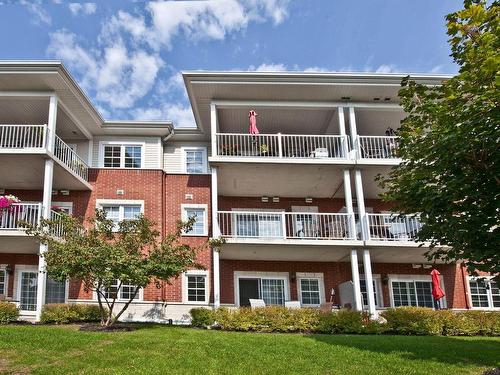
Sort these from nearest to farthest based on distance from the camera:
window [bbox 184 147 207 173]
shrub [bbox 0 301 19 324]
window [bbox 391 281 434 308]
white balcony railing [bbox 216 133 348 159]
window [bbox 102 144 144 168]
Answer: shrub [bbox 0 301 19 324] < white balcony railing [bbox 216 133 348 159] < window [bbox 391 281 434 308] < window [bbox 102 144 144 168] < window [bbox 184 147 207 173]

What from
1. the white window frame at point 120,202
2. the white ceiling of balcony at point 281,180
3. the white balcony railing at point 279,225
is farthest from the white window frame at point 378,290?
the white window frame at point 120,202

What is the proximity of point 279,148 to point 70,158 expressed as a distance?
8.06 metres

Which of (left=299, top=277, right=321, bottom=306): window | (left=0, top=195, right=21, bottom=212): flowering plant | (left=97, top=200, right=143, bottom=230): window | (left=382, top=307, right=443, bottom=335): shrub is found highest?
(left=97, top=200, right=143, bottom=230): window

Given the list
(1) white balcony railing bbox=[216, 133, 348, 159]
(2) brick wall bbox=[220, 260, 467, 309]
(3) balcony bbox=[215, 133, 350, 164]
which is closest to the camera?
(3) balcony bbox=[215, 133, 350, 164]

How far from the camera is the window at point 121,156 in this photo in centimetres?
2000

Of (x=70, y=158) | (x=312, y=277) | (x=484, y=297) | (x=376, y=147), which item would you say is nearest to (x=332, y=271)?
(x=312, y=277)

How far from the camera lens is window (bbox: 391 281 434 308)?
19297 millimetres

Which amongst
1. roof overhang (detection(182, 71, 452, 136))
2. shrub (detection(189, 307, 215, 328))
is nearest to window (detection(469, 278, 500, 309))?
roof overhang (detection(182, 71, 452, 136))

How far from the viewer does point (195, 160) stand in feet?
67.3

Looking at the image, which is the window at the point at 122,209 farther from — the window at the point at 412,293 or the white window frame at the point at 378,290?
the window at the point at 412,293

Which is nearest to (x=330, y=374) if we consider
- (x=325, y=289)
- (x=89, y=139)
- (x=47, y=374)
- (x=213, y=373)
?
(x=213, y=373)

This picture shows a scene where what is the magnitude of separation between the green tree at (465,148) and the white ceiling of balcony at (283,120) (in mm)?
9321

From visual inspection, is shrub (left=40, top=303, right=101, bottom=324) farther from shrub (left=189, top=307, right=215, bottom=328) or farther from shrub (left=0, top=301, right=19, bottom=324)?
shrub (left=189, top=307, right=215, bottom=328)

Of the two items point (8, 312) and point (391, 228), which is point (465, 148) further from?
point (8, 312)
